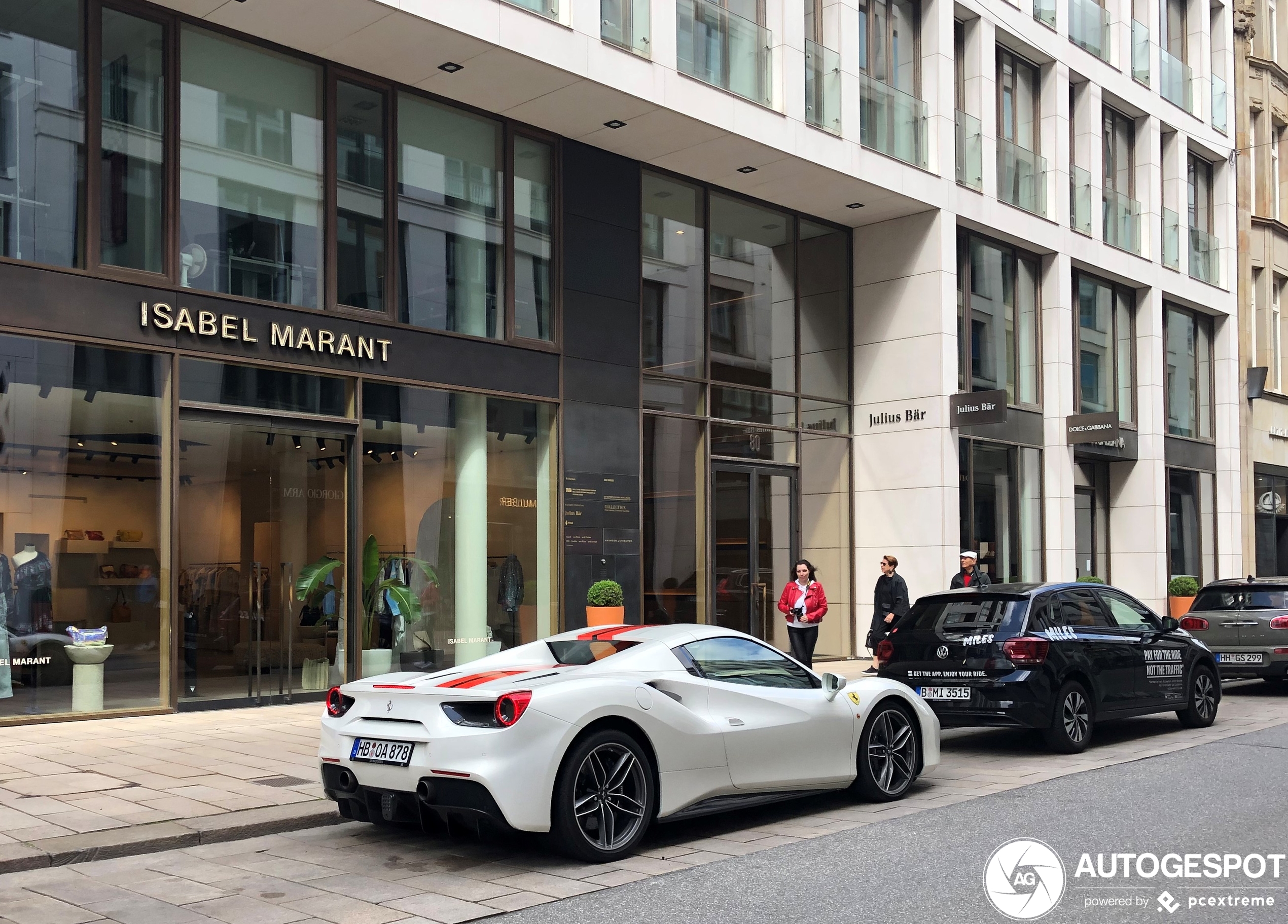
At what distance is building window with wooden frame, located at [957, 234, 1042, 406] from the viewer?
22719mm

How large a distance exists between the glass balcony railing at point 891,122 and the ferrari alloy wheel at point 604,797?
47.8ft

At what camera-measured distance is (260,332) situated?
542 inches

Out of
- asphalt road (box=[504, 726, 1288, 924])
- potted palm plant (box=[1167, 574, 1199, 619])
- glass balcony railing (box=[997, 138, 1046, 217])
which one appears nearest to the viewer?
asphalt road (box=[504, 726, 1288, 924])

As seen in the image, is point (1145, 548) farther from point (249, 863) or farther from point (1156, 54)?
point (249, 863)

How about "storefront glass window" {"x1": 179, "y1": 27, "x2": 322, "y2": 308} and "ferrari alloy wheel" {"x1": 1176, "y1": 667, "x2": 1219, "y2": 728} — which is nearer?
"ferrari alloy wheel" {"x1": 1176, "y1": 667, "x2": 1219, "y2": 728}

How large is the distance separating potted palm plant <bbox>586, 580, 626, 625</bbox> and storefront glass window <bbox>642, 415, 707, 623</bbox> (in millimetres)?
1382

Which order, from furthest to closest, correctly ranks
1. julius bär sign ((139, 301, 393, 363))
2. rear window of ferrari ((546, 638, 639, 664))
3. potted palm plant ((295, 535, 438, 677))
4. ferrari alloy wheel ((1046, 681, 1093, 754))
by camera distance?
potted palm plant ((295, 535, 438, 677)), julius bär sign ((139, 301, 393, 363)), ferrari alloy wheel ((1046, 681, 1093, 754)), rear window of ferrari ((546, 638, 639, 664))

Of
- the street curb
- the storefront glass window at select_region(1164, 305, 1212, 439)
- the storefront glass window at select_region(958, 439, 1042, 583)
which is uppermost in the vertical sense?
the storefront glass window at select_region(1164, 305, 1212, 439)

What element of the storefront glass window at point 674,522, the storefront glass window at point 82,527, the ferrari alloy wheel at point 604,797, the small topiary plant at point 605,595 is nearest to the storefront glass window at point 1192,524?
the storefront glass window at point 674,522

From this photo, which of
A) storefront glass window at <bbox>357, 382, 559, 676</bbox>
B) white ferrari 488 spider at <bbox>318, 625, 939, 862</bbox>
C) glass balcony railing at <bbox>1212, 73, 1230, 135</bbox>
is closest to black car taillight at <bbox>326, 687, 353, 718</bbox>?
white ferrari 488 spider at <bbox>318, 625, 939, 862</bbox>

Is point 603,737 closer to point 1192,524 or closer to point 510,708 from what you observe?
point 510,708

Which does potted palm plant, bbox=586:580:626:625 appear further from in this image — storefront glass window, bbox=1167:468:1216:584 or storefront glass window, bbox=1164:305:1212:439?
storefront glass window, bbox=1164:305:1212:439

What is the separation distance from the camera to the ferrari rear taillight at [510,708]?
6.77 metres

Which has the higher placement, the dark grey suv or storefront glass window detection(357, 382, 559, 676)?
storefront glass window detection(357, 382, 559, 676)
